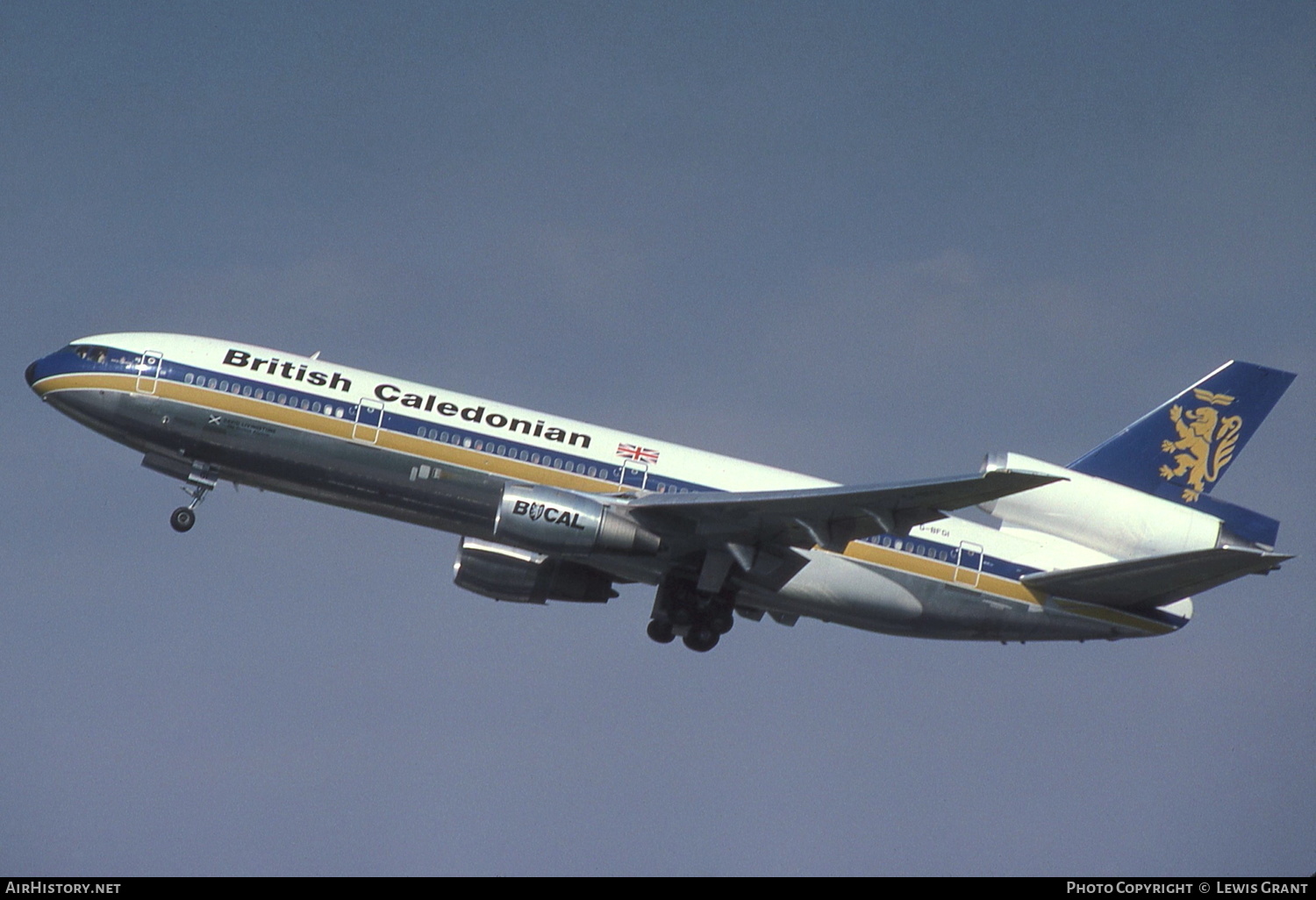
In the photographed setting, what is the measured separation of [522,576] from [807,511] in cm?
895

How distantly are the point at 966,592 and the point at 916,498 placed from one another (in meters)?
5.80

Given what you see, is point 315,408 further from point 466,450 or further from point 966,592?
point 966,592

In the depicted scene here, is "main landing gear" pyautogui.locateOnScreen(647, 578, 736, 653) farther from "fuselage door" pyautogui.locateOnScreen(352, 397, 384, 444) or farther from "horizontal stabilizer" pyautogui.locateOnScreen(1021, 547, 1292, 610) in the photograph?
"fuselage door" pyautogui.locateOnScreen(352, 397, 384, 444)

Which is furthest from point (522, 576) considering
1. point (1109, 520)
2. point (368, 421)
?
point (1109, 520)

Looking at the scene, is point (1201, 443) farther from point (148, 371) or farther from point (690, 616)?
point (148, 371)

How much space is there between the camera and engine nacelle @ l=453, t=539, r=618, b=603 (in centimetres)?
4044

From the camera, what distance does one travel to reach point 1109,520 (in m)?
41.1

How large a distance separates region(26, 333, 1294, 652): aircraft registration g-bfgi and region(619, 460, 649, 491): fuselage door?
0.05 metres

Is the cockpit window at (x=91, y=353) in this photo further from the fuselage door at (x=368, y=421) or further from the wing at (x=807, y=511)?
the wing at (x=807, y=511)

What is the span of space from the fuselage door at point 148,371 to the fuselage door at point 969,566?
20.6 meters

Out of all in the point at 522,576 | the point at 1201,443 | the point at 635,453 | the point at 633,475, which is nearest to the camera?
the point at 633,475

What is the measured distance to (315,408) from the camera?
37375 mm
